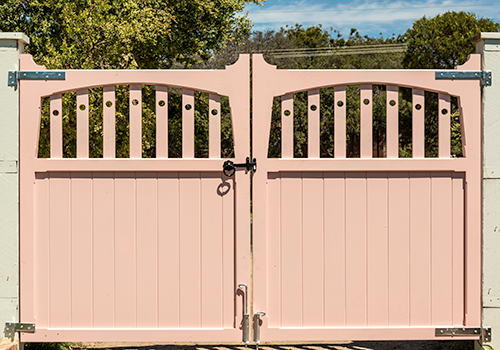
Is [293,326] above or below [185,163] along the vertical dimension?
below

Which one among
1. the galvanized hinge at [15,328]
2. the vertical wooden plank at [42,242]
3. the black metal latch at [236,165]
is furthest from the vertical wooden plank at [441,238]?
the galvanized hinge at [15,328]

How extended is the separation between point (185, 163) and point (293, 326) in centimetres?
132

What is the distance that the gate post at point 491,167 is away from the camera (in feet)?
9.86

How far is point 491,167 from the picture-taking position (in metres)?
3.01

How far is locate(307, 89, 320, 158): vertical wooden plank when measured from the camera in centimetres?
297

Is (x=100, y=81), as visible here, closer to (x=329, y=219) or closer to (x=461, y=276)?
(x=329, y=219)

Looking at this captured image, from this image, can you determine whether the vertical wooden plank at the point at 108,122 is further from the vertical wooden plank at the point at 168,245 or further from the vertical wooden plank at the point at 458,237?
the vertical wooden plank at the point at 458,237

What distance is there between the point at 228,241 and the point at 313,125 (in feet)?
3.16

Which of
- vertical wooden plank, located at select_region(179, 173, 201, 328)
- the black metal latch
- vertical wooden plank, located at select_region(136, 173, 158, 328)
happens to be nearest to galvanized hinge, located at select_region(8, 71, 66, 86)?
vertical wooden plank, located at select_region(136, 173, 158, 328)

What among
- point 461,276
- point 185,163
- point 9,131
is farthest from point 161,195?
point 461,276

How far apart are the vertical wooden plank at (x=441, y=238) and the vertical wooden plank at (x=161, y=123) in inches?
71.9

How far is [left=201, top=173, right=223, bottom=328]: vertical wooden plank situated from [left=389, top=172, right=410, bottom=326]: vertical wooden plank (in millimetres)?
1155

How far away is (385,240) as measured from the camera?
119 inches

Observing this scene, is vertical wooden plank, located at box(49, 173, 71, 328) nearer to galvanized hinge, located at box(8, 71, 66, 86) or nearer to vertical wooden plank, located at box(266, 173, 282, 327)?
galvanized hinge, located at box(8, 71, 66, 86)
